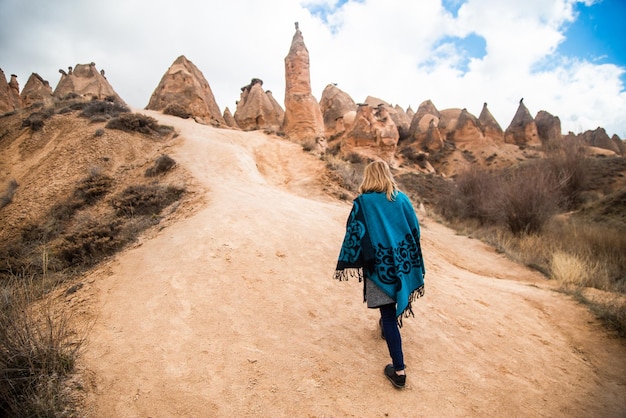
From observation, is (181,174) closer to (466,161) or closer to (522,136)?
(466,161)

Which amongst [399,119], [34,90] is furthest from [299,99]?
Result: [34,90]

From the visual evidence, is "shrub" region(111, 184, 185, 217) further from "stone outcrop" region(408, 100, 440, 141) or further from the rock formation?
"stone outcrop" region(408, 100, 440, 141)

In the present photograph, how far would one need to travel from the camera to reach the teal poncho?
91.0 inches

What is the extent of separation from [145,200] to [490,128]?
3845 centimetres

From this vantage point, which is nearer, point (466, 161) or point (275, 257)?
point (275, 257)

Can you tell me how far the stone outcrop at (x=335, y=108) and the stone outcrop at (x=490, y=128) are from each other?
634 inches

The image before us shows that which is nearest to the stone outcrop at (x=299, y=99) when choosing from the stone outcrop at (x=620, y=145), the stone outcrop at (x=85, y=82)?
the stone outcrop at (x=85, y=82)

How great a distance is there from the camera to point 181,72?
2247 cm

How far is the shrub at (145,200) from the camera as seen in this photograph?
620cm

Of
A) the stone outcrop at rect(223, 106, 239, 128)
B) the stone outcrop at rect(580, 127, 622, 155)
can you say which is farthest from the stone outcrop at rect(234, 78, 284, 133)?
the stone outcrop at rect(580, 127, 622, 155)

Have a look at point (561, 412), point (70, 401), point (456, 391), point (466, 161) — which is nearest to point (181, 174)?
point (70, 401)

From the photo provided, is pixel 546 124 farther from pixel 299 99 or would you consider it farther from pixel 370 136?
pixel 299 99

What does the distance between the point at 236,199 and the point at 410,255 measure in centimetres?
447

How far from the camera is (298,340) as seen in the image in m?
2.91
